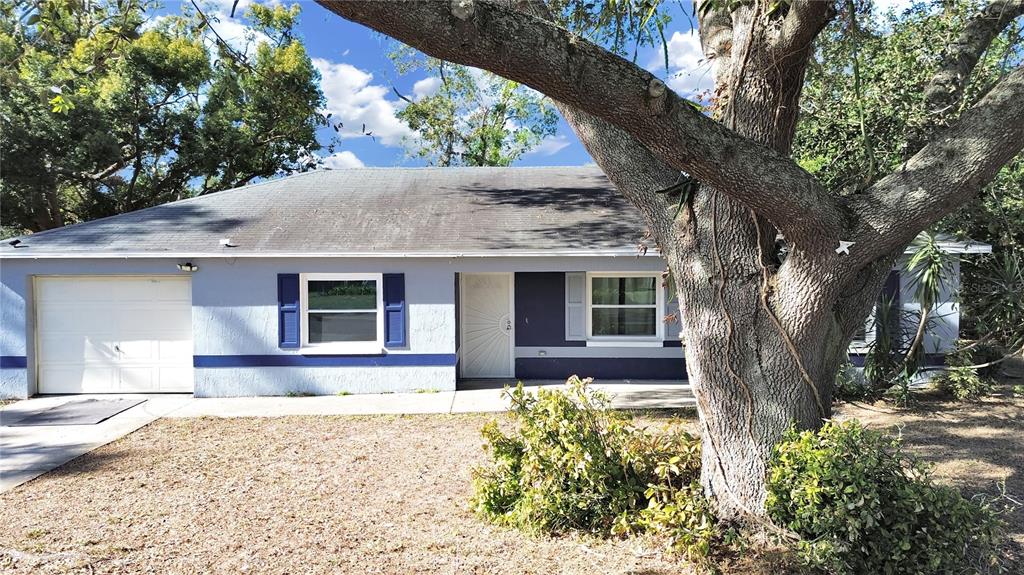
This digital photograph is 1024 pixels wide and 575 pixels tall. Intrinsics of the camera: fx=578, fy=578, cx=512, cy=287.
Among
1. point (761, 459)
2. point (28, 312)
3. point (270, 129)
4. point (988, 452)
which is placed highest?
point (270, 129)

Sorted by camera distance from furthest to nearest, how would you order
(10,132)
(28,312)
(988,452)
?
(10,132), (28,312), (988,452)

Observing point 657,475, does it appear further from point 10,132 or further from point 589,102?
point 10,132

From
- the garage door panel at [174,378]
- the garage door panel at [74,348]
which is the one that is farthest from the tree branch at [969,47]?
the garage door panel at [74,348]

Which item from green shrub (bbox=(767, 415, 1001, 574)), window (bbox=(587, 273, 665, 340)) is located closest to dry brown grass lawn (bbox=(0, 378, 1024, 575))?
green shrub (bbox=(767, 415, 1001, 574))

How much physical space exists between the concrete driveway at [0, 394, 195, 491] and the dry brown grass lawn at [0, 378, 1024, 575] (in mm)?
286

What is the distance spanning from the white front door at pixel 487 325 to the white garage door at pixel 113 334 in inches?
194

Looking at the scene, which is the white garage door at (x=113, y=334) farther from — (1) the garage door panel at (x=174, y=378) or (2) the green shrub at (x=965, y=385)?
(2) the green shrub at (x=965, y=385)

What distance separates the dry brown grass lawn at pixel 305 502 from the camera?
13.6 ft

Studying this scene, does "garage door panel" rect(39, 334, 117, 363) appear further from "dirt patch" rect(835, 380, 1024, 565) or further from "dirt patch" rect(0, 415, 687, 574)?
"dirt patch" rect(835, 380, 1024, 565)

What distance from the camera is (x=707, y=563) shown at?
12.8 feet

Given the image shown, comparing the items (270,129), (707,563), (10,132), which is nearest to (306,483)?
(707,563)

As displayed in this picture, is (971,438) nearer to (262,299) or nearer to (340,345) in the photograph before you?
(340,345)

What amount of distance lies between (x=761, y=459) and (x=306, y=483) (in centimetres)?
424

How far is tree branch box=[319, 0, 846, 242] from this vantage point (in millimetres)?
2611
